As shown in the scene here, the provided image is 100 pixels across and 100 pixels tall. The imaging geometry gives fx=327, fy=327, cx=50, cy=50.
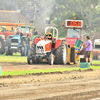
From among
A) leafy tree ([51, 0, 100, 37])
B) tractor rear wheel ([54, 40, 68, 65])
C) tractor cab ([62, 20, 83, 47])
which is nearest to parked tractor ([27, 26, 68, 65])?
tractor rear wheel ([54, 40, 68, 65])

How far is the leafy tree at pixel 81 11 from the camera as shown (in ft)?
154

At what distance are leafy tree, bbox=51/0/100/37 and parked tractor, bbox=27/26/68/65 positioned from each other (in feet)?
93.1

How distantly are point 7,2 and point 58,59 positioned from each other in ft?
112

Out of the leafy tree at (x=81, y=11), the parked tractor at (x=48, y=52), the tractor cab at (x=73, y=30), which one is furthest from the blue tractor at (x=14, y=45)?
the leafy tree at (x=81, y=11)

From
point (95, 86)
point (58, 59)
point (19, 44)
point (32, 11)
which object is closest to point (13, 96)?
point (95, 86)

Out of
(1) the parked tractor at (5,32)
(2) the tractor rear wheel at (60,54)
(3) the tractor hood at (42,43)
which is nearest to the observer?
(3) the tractor hood at (42,43)

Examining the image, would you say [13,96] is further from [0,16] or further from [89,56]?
[0,16]

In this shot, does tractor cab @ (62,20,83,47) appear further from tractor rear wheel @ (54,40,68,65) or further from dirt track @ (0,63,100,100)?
dirt track @ (0,63,100,100)

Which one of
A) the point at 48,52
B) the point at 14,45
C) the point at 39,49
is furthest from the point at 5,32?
the point at 39,49

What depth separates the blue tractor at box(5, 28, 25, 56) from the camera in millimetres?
26825

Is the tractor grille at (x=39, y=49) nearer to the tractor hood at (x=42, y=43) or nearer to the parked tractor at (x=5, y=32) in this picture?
the tractor hood at (x=42, y=43)

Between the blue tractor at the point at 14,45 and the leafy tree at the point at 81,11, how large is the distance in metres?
19.7

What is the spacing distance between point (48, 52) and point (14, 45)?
9.88m

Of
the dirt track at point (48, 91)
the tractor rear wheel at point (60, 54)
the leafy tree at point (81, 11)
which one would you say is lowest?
the dirt track at point (48, 91)
